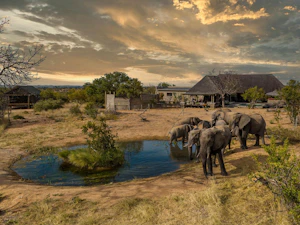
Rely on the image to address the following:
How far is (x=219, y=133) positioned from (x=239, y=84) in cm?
3941

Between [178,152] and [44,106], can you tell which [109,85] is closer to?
[44,106]

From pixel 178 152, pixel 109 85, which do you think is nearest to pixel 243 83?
pixel 109 85

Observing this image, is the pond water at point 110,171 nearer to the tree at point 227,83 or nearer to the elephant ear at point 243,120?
the elephant ear at point 243,120

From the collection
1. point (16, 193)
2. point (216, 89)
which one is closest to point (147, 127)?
point (16, 193)

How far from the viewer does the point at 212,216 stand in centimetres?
505

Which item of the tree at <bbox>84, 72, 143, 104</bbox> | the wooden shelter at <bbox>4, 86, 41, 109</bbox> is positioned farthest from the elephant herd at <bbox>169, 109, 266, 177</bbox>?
the wooden shelter at <bbox>4, 86, 41, 109</bbox>

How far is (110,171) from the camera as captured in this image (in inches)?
377

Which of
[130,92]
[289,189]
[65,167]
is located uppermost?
[130,92]

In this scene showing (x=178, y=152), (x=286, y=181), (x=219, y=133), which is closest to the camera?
(x=286, y=181)

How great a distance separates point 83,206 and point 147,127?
13751mm

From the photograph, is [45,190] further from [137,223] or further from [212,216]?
[212,216]

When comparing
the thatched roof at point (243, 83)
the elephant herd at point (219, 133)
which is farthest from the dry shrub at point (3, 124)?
the thatched roof at point (243, 83)

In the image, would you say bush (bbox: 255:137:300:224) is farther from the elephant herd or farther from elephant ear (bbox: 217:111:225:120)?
elephant ear (bbox: 217:111:225:120)

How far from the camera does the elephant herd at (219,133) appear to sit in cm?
787
